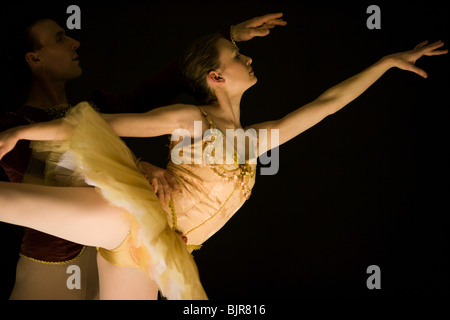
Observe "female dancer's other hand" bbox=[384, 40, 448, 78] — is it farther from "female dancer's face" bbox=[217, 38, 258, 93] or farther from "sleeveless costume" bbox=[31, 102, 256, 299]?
"sleeveless costume" bbox=[31, 102, 256, 299]

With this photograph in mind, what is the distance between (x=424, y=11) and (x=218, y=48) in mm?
1347

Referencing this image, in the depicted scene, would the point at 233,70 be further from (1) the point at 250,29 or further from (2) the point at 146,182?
(2) the point at 146,182

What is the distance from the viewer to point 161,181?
1.74 m

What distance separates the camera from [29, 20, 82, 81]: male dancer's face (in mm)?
2090

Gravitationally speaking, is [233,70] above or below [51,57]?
below

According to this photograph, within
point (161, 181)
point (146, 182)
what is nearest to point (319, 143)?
point (161, 181)

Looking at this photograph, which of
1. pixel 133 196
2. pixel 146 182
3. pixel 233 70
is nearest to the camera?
pixel 133 196

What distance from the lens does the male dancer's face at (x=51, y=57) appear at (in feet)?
6.86

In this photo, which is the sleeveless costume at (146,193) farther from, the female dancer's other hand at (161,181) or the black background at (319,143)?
the black background at (319,143)

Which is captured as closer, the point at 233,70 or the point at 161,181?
the point at 161,181

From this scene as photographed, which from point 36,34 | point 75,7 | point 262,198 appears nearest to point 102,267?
point 36,34

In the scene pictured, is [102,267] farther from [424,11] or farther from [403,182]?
[424,11]

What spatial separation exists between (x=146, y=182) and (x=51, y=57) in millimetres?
813

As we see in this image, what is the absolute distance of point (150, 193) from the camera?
1.56 metres
